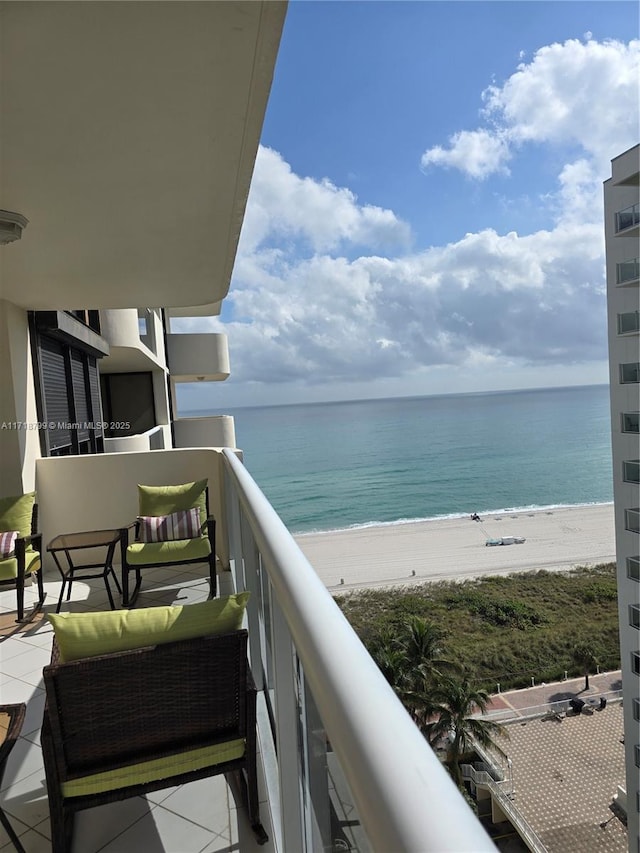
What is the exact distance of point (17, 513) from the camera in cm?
434

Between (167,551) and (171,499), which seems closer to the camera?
(167,551)

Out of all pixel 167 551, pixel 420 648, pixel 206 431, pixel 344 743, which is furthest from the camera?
pixel 420 648

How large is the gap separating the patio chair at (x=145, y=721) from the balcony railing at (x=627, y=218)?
Answer: 54.5ft

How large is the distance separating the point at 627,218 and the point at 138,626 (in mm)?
17023

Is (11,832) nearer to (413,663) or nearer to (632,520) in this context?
(632,520)

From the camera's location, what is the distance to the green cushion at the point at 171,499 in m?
4.61

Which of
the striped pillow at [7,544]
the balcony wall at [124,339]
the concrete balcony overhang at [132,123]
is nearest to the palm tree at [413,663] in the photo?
the balcony wall at [124,339]

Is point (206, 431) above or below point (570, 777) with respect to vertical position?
above

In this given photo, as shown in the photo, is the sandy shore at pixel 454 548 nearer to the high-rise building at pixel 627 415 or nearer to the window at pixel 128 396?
the window at pixel 128 396

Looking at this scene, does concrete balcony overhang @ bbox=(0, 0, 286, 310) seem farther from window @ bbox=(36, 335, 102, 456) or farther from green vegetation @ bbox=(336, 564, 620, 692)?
green vegetation @ bbox=(336, 564, 620, 692)

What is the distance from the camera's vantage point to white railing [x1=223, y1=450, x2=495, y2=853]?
1.37 feet

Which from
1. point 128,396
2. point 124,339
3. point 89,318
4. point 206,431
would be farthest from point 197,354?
point 89,318

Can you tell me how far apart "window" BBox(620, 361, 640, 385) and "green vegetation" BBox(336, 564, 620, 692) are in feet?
25.6

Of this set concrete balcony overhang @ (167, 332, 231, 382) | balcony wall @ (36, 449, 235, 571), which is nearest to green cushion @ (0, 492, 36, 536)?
balcony wall @ (36, 449, 235, 571)
